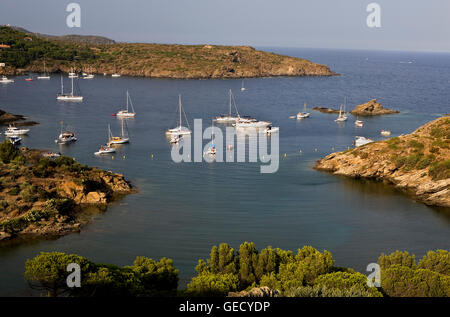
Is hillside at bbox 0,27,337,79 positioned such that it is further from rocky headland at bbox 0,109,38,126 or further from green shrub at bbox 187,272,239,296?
green shrub at bbox 187,272,239,296

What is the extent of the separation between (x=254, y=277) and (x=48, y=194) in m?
24.4

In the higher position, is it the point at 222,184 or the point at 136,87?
the point at 136,87

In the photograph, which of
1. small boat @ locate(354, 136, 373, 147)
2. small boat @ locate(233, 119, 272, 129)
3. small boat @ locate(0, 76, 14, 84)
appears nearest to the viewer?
small boat @ locate(354, 136, 373, 147)

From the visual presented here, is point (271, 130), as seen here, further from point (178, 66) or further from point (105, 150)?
point (178, 66)

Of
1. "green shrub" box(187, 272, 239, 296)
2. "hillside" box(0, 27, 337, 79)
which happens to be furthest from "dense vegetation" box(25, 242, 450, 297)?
"hillside" box(0, 27, 337, 79)

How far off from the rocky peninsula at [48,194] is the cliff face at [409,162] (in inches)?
1046

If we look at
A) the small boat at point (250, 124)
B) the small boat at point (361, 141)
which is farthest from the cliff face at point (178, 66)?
the small boat at point (361, 141)

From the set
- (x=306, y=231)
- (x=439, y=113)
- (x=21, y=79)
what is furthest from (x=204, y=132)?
(x=21, y=79)

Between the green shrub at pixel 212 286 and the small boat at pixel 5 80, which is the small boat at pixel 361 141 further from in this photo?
the small boat at pixel 5 80

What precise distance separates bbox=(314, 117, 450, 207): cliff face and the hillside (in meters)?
119

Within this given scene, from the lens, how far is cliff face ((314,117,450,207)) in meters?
52.6

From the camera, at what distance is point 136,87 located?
141750mm

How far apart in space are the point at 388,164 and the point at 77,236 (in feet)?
121

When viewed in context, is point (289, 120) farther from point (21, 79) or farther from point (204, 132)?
point (21, 79)
